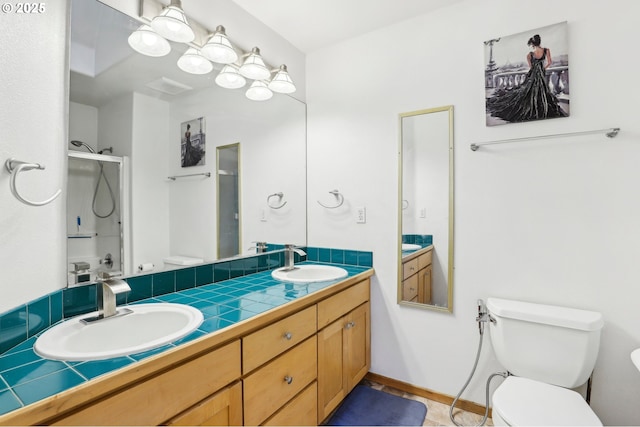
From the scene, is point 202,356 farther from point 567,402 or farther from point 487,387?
point 487,387

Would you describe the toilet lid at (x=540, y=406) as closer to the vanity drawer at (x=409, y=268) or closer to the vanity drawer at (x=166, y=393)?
the vanity drawer at (x=409, y=268)

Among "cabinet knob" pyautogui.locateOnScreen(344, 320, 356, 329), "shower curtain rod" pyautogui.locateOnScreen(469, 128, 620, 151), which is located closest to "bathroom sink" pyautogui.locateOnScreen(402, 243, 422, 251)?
"cabinet knob" pyautogui.locateOnScreen(344, 320, 356, 329)

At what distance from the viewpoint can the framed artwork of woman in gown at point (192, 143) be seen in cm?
162

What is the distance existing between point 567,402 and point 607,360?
44 cm

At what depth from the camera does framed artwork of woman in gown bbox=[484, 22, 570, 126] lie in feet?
5.14

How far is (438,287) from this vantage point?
6.31ft

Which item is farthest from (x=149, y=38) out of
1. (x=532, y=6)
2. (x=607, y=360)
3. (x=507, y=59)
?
(x=607, y=360)

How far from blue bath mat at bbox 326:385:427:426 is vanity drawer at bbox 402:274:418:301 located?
63cm

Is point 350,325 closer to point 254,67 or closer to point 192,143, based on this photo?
point 192,143

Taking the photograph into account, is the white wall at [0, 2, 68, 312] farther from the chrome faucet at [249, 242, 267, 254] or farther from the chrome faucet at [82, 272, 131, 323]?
the chrome faucet at [249, 242, 267, 254]

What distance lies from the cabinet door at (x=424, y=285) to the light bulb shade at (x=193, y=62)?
5.80ft

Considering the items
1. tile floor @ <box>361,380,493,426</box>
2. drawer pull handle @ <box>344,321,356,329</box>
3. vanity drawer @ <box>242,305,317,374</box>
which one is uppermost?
vanity drawer @ <box>242,305,317,374</box>

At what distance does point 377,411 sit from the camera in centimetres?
182

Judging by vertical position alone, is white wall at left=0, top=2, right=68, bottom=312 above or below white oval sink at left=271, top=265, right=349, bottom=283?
above
